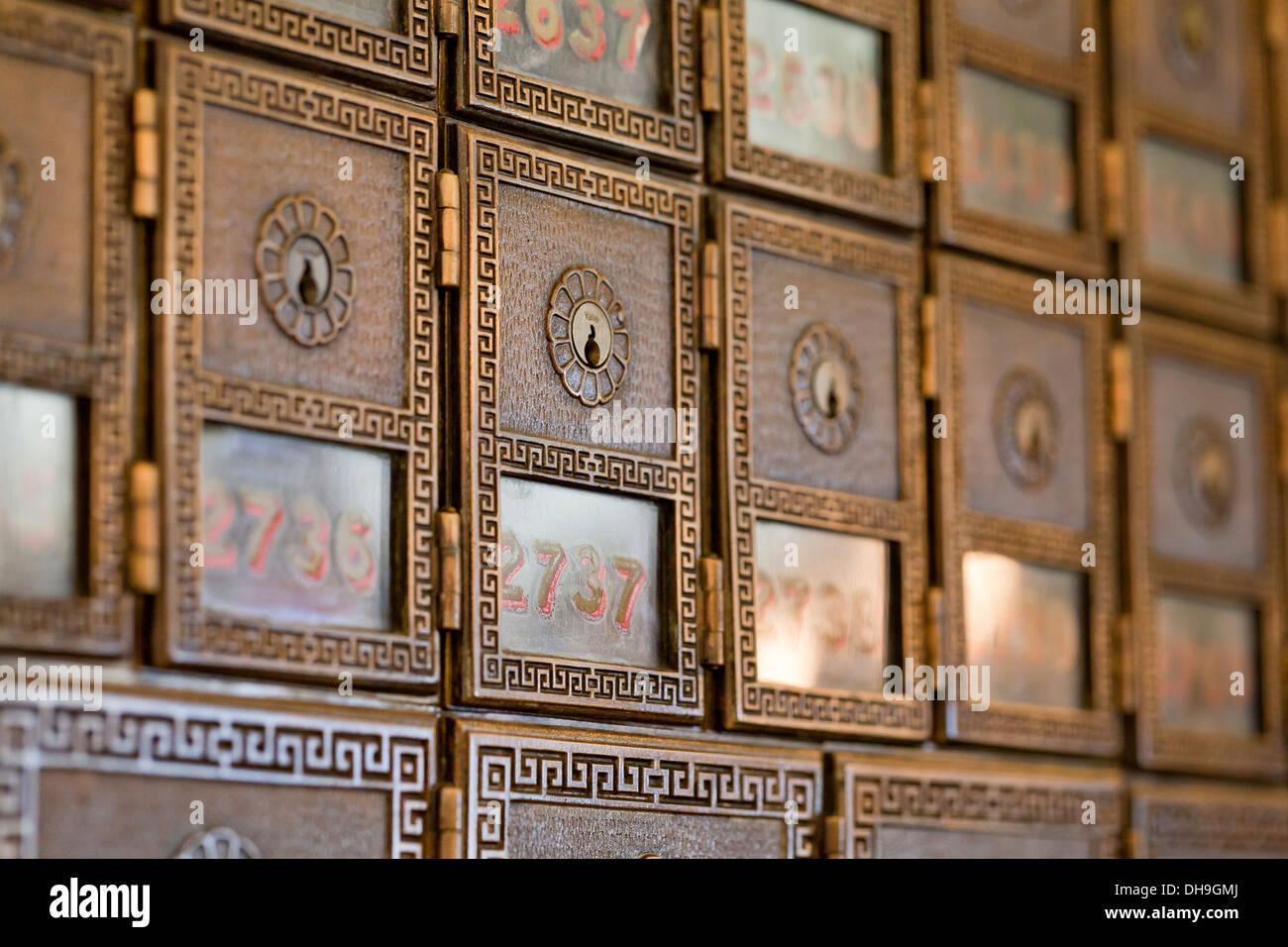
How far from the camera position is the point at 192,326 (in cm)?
250

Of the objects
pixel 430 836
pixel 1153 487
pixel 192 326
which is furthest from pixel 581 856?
pixel 1153 487

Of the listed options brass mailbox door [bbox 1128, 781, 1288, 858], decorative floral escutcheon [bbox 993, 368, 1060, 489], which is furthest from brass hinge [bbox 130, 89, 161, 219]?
brass mailbox door [bbox 1128, 781, 1288, 858]

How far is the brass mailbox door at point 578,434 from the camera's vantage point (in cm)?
276

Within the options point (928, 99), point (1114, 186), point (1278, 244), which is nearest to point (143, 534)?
point (928, 99)

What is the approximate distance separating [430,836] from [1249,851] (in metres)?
1.74

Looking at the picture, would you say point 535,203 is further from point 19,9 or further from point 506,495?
point 19,9

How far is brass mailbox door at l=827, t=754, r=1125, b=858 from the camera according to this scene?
3.14 meters

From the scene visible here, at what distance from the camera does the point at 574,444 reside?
287 centimetres

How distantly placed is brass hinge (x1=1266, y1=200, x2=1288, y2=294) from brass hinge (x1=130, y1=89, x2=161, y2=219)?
2.36m

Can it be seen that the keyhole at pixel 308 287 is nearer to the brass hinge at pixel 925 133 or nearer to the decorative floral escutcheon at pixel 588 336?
the decorative floral escutcheon at pixel 588 336

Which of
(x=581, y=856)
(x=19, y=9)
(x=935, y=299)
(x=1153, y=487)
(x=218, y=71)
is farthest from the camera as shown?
(x=1153, y=487)

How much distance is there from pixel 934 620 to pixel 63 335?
149 centimetres

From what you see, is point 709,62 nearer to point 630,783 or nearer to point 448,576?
point 448,576

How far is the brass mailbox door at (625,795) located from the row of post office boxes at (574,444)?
0.19 feet
